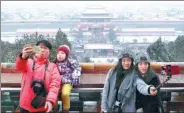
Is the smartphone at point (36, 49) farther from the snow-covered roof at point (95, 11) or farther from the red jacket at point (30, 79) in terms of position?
the snow-covered roof at point (95, 11)

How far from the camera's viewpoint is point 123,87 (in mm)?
2523

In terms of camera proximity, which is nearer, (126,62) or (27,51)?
(27,51)

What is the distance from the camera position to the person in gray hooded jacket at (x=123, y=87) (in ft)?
8.29

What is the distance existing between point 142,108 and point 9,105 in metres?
1.19

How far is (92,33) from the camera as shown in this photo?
4591cm

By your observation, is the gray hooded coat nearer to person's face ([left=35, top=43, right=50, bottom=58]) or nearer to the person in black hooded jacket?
the person in black hooded jacket

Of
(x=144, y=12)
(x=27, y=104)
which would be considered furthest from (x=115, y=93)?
(x=144, y=12)

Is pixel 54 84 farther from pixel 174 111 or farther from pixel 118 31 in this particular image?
pixel 118 31

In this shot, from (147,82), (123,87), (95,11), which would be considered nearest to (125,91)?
(123,87)

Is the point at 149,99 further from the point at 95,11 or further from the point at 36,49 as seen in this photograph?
the point at 95,11

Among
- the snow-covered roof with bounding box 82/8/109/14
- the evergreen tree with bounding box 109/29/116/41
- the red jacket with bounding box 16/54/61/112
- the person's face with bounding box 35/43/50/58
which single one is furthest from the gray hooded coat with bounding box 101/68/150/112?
the snow-covered roof with bounding box 82/8/109/14

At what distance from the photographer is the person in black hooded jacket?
255cm

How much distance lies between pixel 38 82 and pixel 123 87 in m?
0.60

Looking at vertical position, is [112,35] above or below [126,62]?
above
